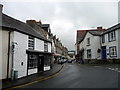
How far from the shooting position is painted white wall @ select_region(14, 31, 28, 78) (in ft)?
40.3

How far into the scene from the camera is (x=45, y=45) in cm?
2088

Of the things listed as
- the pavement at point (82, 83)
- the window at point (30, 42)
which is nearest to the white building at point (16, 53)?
the window at point (30, 42)

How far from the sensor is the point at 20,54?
42.4 feet

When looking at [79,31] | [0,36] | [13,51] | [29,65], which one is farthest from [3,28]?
[79,31]

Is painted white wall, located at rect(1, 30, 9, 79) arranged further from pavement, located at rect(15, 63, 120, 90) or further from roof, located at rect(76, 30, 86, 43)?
roof, located at rect(76, 30, 86, 43)

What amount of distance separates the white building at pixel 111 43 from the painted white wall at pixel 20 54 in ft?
59.7

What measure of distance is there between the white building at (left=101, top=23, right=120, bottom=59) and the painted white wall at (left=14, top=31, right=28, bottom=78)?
18192mm

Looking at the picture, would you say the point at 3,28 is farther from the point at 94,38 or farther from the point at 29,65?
the point at 94,38

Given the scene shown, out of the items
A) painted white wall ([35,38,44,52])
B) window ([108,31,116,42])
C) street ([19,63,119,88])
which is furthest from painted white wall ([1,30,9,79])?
window ([108,31,116,42])

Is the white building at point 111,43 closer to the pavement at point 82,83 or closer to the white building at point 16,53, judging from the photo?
the pavement at point 82,83

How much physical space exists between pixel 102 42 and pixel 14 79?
962 inches

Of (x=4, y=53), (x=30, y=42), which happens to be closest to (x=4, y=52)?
(x=4, y=53)

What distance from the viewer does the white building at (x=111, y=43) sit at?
24.8 metres

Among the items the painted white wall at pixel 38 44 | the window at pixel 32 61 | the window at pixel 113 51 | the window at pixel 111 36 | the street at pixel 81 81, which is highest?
the window at pixel 111 36
